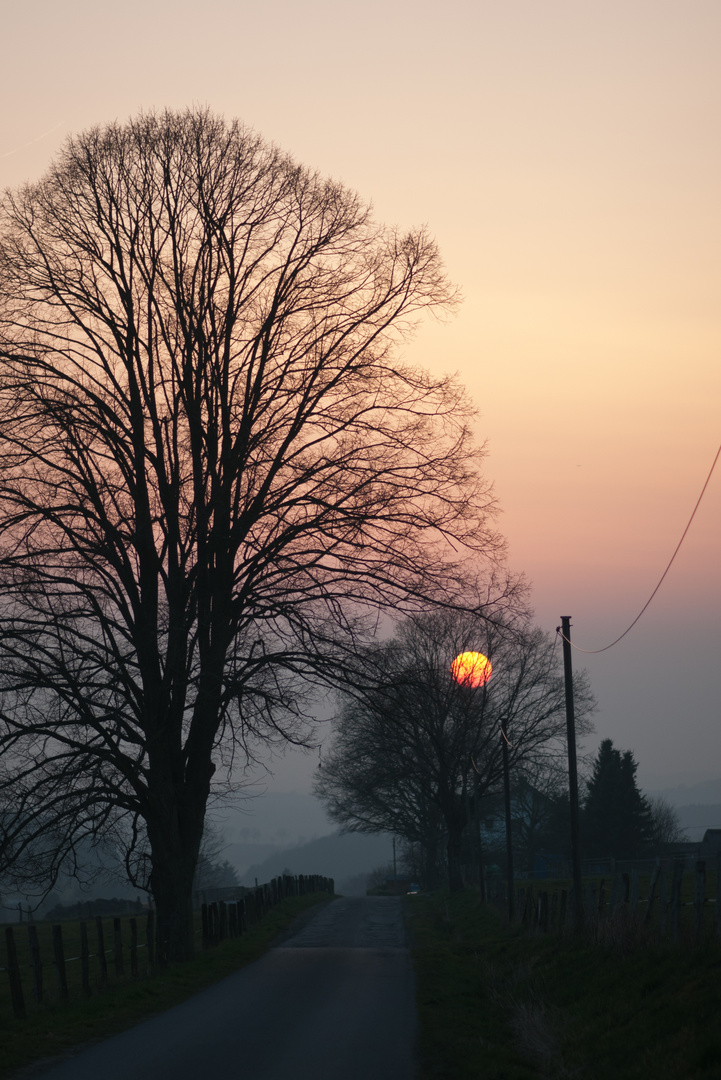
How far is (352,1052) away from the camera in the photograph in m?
9.38

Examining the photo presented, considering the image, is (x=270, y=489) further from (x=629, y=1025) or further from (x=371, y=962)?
(x=629, y=1025)

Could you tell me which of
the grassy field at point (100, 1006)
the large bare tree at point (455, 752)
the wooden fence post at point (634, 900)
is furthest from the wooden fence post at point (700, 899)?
the large bare tree at point (455, 752)

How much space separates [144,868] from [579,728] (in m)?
38.6

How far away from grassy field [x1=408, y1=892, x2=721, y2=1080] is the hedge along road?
1.51ft

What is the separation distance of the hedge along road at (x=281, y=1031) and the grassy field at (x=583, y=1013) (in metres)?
0.46

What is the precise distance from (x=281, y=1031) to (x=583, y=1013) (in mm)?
3246

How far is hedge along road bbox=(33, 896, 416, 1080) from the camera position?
8.65 meters

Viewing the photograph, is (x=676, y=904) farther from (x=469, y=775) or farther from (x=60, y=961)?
(x=469, y=775)

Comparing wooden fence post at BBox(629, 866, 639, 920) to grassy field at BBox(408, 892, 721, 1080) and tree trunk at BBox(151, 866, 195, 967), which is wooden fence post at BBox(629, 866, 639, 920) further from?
tree trunk at BBox(151, 866, 195, 967)

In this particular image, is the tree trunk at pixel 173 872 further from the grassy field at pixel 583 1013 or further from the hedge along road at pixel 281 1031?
the grassy field at pixel 583 1013

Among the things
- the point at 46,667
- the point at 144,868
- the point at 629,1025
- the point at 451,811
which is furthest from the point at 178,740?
the point at 451,811

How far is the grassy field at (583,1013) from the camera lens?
26.2 ft

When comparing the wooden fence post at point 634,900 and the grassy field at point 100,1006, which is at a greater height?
the wooden fence post at point 634,900

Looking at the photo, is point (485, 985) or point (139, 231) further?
point (139, 231)
